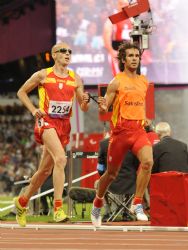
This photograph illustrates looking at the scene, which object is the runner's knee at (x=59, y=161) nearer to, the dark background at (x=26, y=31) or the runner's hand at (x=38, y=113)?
the runner's hand at (x=38, y=113)

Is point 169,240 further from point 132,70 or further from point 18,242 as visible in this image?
point 132,70

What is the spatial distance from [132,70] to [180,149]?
2342 mm

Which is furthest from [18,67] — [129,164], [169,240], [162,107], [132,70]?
[169,240]

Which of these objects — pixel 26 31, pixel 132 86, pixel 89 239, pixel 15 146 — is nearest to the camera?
pixel 89 239

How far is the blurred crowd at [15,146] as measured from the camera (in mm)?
36719

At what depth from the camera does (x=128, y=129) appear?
1144 centimetres

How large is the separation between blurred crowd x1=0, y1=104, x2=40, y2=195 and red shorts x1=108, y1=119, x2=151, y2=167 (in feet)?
78.7

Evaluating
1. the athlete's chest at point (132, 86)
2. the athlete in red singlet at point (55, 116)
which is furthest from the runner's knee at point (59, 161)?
the athlete's chest at point (132, 86)

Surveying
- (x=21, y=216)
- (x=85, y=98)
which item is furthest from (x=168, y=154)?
(x=21, y=216)

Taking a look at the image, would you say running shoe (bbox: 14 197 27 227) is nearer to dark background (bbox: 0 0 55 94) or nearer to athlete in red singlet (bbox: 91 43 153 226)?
athlete in red singlet (bbox: 91 43 153 226)

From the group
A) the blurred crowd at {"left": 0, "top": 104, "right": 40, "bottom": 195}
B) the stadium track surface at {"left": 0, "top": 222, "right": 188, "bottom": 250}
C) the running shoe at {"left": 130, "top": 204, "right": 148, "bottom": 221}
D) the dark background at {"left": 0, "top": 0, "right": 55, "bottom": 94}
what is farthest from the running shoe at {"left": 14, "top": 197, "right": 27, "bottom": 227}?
the dark background at {"left": 0, "top": 0, "right": 55, "bottom": 94}

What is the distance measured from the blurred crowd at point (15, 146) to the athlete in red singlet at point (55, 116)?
2349cm

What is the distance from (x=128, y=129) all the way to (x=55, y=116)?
2.84ft

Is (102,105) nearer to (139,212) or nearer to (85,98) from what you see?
(85,98)
